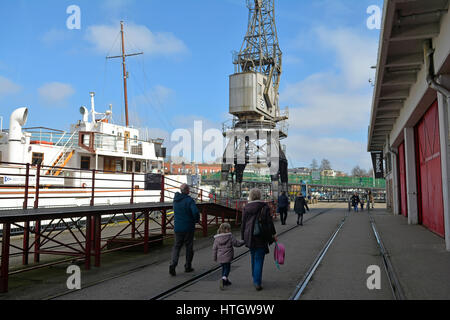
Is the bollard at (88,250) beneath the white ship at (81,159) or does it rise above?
beneath

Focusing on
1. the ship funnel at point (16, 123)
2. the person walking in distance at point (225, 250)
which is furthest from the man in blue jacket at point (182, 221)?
the ship funnel at point (16, 123)

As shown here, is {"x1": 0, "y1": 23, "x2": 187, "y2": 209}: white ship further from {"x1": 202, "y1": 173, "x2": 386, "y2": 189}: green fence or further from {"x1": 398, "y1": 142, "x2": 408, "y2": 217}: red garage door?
{"x1": 202, "y1": 173, "x2": 386, "y2": 189}: green fence

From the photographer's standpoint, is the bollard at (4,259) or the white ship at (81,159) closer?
the bollard at (4,259)

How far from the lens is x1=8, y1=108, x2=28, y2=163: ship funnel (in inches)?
694

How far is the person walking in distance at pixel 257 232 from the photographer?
5941 millimetres

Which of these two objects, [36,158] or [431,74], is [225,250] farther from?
[36,158]

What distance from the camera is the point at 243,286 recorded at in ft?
21.0

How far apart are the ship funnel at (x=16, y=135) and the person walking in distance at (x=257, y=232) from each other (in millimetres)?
15571

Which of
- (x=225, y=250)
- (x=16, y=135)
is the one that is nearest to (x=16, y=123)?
(x=16, y=135)

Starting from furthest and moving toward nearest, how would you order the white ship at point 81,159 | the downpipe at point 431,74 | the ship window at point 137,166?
the ship window at point 137,166 → the white ship at point 81,159 → the downpipe at point 431,74

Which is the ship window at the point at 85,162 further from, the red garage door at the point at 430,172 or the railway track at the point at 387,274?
the red garage door at the point at 430,172

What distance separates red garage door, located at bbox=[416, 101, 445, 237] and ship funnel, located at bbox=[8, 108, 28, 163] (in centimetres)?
1809

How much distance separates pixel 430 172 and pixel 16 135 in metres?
18.6
